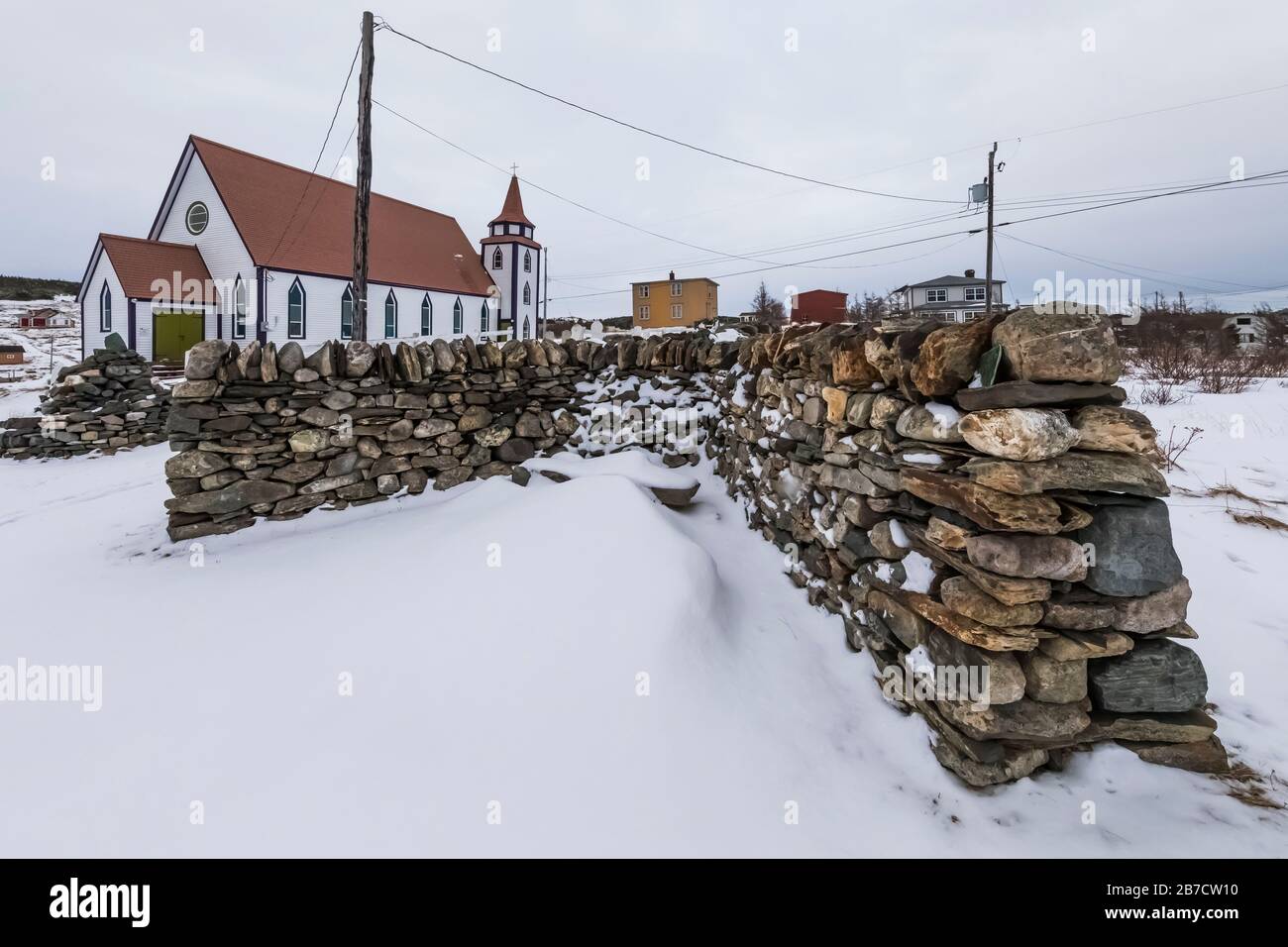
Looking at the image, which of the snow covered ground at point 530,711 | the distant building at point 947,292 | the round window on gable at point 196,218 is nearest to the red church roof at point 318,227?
the round window on gable at point 196,218

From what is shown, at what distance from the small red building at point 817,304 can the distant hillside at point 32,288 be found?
50.5m

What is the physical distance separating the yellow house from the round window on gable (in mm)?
25028

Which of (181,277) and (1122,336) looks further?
(181,277)

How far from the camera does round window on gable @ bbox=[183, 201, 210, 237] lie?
2019 cm

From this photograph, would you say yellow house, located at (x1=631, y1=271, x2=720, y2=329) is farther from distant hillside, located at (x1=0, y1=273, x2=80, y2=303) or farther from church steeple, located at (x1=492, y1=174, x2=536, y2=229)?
distant hillside, located at (x1=0, y1=273, x2=80, y2=303)

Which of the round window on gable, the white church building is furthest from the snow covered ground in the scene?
the round window on gable

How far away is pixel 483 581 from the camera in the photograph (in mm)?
3945

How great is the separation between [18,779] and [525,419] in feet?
13.4

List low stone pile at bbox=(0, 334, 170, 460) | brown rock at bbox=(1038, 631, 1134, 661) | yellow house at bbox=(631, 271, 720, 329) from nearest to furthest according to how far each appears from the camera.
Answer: brown rock at bbox=(1038, 631, 1134, 661) → low stone pile at bbox=(0, 334, 170, 460) → yellow house at bbox=(631, 271, 720, 329)

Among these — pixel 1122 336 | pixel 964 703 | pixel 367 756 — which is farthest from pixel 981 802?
pixel 1122 336

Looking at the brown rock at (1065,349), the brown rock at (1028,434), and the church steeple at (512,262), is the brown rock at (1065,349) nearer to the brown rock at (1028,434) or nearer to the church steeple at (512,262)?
the brown rock at (1028,434)

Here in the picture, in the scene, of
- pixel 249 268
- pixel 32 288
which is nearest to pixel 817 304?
pixel 249 268

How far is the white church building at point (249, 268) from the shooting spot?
1831 centimetres

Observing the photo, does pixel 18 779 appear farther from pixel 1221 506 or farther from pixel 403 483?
pixel 1221 506
